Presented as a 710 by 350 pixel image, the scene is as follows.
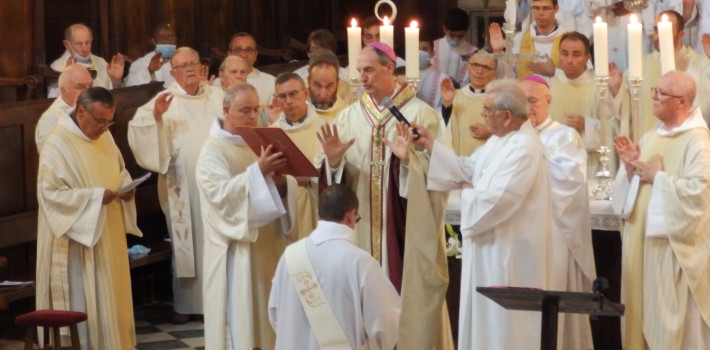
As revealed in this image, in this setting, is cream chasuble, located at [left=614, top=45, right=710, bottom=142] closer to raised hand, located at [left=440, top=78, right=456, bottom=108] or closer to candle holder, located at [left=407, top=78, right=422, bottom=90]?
raised hand, located at [left=440, top=78, right=456, bottom=108]

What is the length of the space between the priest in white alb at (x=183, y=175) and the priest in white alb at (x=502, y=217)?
319cm

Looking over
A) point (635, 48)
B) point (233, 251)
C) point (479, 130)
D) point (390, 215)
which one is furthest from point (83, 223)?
point (635, 48)

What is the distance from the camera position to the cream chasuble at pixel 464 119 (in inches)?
392

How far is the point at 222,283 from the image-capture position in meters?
7.87

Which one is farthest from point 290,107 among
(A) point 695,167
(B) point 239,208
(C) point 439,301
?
(A) point 695,167

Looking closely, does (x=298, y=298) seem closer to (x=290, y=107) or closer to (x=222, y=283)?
(x=222, y=283)

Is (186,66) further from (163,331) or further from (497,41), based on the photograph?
(497,41)

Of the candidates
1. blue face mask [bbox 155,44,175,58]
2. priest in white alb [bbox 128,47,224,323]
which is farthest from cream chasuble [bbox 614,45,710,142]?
blue face mask [bbox 155,44,175,58]

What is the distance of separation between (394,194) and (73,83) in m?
2.78

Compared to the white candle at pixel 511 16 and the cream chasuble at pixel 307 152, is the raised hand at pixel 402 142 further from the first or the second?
the white candle at pixel 511 16

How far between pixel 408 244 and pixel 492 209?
0.60m

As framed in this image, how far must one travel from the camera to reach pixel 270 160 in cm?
750

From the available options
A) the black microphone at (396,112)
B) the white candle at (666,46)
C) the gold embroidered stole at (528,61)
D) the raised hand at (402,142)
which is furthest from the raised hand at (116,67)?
the white candle at (666,46)

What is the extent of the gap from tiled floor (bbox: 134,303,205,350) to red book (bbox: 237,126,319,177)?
2.09m
